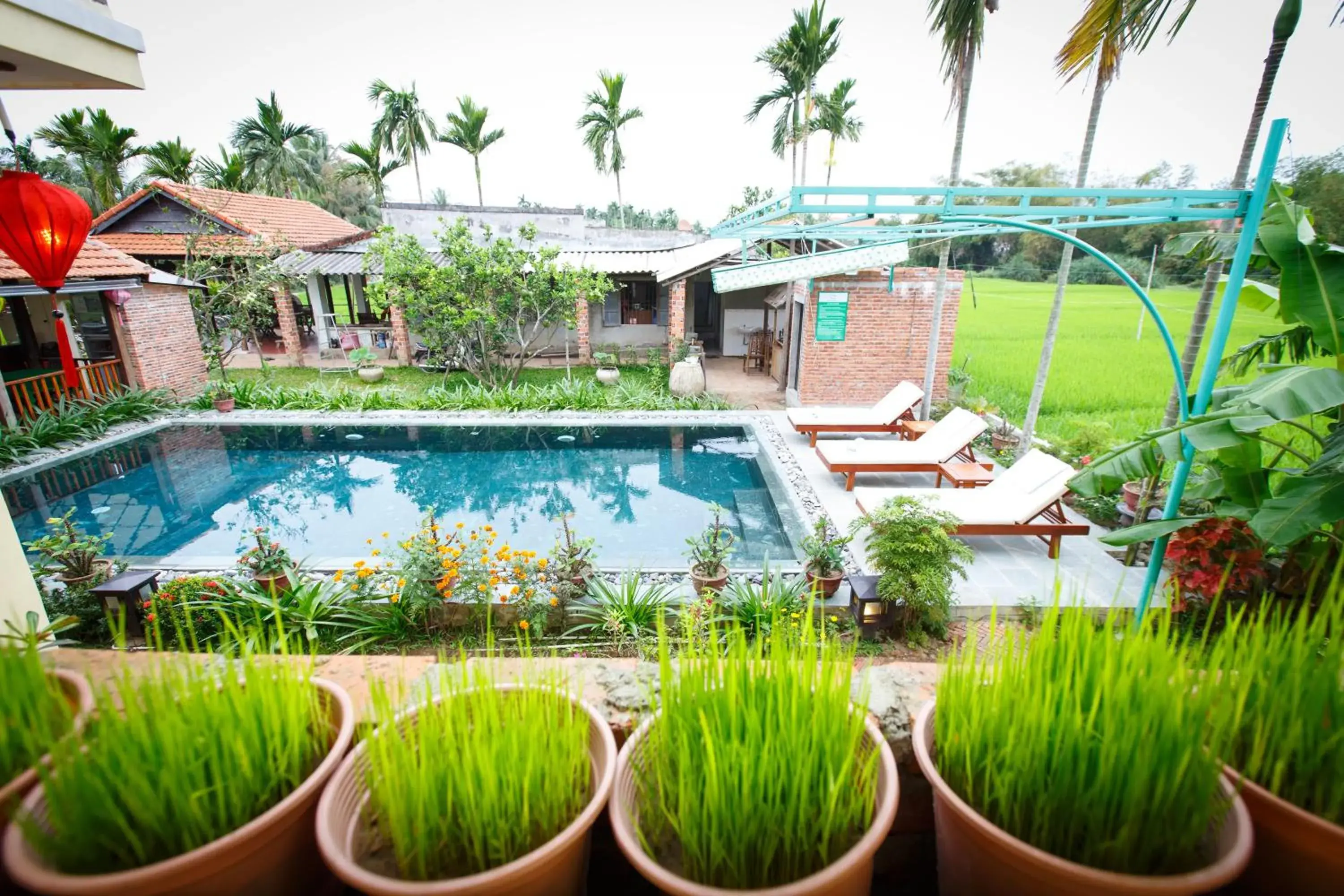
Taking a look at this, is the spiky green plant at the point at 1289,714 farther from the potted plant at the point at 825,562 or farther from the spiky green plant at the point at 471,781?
the potted plant at the point at 825,562

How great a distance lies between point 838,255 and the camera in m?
9.98

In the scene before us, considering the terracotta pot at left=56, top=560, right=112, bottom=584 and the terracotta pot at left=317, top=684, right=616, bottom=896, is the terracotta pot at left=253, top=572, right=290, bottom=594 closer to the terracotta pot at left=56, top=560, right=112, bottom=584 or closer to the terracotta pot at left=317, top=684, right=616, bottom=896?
the terracotta pot at left=56, top=560, right=112, bottom=584

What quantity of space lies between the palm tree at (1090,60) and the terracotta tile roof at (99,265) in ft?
50.6

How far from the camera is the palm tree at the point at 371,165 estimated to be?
2344cm

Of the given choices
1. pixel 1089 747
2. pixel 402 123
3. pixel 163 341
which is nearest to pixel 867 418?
pixel 1089 747

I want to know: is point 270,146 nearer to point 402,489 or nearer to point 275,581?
point 402,489

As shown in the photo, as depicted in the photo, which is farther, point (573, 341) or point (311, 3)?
point (311, 3)

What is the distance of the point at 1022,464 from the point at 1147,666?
6.73 meters

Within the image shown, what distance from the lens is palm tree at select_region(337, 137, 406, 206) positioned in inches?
923

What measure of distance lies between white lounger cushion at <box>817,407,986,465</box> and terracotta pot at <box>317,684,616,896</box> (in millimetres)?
7508

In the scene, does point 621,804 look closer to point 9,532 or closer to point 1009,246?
point 9,532

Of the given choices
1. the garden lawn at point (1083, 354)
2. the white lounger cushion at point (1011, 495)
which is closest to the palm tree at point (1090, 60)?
the garden lawn at point (1083, 354)

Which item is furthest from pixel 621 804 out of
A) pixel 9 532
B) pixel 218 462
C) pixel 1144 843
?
pixel 218 462

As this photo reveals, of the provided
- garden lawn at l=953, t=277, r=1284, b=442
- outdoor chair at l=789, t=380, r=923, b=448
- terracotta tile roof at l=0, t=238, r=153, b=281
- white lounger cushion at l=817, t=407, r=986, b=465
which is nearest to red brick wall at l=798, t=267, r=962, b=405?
garden lawn at l=953, t=277, r=1284, b=442
